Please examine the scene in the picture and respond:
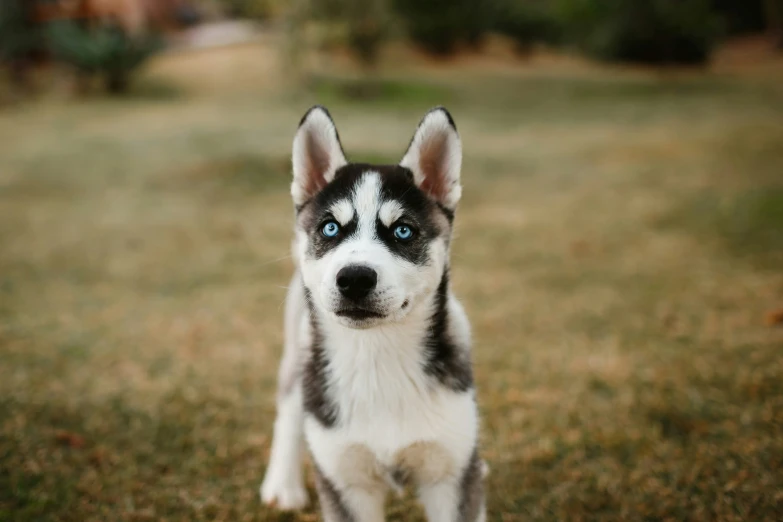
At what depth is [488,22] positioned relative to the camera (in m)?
26.5

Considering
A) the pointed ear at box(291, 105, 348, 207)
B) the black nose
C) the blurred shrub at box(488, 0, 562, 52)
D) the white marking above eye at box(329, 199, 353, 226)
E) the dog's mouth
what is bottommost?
the dog's mouth

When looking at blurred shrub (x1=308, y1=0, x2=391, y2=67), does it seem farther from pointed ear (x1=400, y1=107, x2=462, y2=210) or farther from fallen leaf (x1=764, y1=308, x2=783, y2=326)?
pointed ear (x1=400, y1=107, x2=462, y2=210)

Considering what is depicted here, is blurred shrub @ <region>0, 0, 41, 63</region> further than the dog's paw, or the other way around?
blurred shrub @ <region>0, 0, 41, 63</region>

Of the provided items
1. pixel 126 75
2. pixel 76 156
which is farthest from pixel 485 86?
pixel 76 156

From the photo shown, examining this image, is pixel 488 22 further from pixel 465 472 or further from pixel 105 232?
pixel 465 472

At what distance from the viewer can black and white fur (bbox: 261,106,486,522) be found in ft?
9.25

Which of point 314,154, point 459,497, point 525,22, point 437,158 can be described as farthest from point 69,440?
point 525,22

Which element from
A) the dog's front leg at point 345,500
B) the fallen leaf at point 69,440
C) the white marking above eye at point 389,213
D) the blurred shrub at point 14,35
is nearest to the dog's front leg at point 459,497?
the dog's front leg at point 345,500

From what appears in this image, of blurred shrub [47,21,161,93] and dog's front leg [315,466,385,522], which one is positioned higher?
blurred shrub [47,21,161,93]

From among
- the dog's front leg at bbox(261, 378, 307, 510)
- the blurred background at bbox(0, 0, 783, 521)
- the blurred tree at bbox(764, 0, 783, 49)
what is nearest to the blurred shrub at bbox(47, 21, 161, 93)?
the blurred background at bbox(0, 0, 783, 521)

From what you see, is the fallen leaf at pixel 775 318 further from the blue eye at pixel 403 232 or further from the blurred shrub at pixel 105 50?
the blurred shrub at pixel 105 50

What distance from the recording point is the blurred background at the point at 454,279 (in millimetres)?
3930

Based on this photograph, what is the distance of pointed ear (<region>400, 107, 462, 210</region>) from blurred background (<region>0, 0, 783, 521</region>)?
135cm

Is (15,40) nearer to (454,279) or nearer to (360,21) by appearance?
(360,21)
